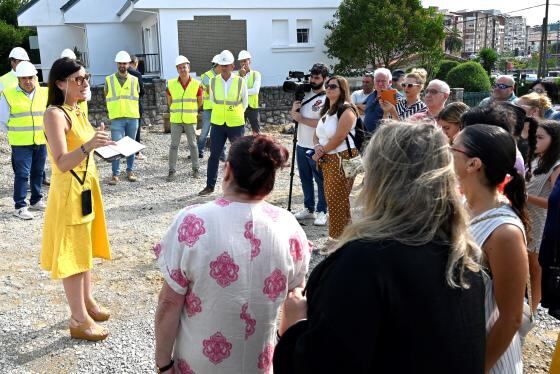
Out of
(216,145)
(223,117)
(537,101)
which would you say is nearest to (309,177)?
(216,145)

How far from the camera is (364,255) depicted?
4.22 ft

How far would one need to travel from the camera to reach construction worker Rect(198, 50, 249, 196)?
24.2ft

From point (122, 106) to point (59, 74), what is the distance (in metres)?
5.27

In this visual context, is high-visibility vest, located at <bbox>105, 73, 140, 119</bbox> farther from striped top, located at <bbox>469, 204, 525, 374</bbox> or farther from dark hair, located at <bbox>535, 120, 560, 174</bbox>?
striped top, located at <bbox>469, 204, 525, 374</bbox>

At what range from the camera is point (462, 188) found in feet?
6.59

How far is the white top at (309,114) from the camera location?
5699mm

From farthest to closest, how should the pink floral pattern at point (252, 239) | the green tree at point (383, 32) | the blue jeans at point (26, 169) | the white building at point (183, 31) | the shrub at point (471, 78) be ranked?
the white building at point (183, 31) < the green tree at point (383, 32) < the shrub at point (471, 78) < the blue jeans at point (26, 169) < the pink floral pattern at point (252, 239)

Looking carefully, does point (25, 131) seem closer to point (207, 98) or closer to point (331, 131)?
point (207, 98)

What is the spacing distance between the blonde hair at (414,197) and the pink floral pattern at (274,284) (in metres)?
0.59

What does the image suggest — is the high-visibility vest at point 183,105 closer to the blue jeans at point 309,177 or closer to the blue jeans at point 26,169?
the blue jeans at point 26,169

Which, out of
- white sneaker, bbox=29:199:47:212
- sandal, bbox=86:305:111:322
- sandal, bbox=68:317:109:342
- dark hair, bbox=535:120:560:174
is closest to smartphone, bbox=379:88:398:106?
dark hair, bbox=535:120:560:174

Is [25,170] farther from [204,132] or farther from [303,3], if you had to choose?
[303,3]

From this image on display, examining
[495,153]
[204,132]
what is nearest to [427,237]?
[495,153]

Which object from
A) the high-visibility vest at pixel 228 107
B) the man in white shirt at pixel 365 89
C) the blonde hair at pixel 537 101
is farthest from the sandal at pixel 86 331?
the man in white shirt at pixel 365 89
